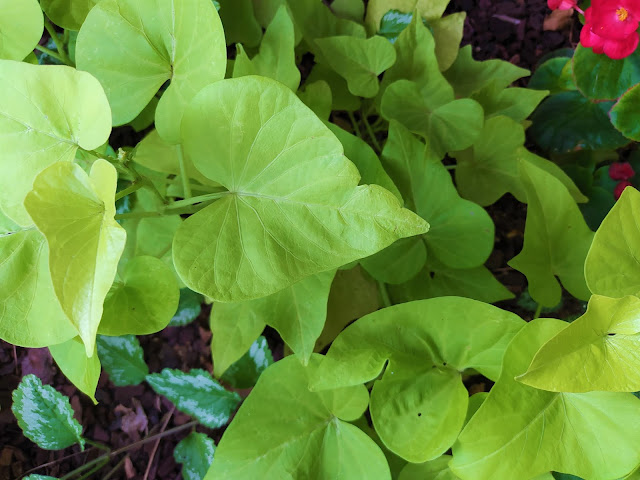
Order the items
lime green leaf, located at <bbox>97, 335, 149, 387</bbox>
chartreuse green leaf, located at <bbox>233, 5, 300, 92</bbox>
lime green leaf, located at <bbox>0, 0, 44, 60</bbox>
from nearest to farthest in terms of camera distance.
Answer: lime green leaf, located at <bbox>0, 0, 44, 60</bbox>, chartreuse green leaf, located at <bbox>233, 5, 300, 92</bbox>, lime green leaf, located at <bbox>97, 335, 149, 387</bbox>

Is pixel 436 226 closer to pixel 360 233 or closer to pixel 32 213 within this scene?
pixel 360 233

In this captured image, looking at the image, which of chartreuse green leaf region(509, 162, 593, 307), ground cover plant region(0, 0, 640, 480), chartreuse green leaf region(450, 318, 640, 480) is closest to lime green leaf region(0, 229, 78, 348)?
ground cover plant region(0, 0, 640, 480)

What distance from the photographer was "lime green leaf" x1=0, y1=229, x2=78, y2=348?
0.61m

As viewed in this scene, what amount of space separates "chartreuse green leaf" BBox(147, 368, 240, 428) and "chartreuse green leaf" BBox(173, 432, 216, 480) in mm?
46

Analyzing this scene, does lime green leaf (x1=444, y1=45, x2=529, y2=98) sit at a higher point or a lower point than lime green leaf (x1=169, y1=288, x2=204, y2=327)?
higher

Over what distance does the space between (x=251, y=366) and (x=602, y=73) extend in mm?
828

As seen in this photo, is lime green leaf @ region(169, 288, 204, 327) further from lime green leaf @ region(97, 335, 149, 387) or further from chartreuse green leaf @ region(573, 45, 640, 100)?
chartreuse green leaf @ region(573, 45, 640, 100)

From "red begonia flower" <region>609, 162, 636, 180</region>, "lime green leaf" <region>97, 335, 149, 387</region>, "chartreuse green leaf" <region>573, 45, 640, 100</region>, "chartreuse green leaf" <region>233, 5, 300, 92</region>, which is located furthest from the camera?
"red begonia flower" <region>609, 162, 636, 180</region>

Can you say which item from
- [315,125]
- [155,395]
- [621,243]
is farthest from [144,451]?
[621,243]

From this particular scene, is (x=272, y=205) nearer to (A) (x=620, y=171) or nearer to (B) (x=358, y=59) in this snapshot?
(B) (x=358, y=59)

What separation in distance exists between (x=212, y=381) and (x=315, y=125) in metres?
0.58

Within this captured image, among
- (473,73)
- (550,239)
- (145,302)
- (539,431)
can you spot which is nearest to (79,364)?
(145,302)

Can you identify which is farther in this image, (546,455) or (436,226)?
(436,226)

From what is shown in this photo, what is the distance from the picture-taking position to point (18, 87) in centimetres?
56
